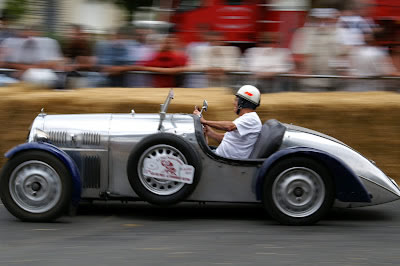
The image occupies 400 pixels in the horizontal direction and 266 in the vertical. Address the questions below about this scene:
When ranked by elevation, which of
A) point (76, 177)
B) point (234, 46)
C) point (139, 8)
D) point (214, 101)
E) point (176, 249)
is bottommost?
point (176, 249)

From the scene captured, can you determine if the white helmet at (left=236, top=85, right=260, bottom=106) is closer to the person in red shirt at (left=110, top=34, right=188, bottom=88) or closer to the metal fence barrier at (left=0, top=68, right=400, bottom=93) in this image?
the metal fence barrier at (left=0, top=68, right=400, bottom=93)

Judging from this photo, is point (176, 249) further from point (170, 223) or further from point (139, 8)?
point (139, 8)

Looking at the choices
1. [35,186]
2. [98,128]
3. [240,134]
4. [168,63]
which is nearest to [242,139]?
[240,134]

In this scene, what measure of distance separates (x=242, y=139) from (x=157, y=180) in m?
0.94

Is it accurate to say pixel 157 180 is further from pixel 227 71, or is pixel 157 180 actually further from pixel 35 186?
pixel 227 71

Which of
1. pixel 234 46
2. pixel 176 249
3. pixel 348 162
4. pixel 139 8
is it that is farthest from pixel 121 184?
pixel 139 8

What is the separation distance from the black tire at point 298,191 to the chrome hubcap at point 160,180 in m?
0.83

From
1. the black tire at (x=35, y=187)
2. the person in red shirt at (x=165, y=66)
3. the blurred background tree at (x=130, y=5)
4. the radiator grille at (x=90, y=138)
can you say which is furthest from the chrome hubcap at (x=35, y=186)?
the blurred background tree at (x=130, y=5)

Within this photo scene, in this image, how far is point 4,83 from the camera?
9906 mm

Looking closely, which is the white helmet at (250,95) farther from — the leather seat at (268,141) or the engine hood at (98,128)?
the engine hood at (98,128)

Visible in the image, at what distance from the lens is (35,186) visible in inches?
272

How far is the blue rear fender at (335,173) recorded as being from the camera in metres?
6.90

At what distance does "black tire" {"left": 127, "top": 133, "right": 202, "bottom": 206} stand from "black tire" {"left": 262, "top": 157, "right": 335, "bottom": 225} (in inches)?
27.5

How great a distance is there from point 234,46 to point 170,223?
4.52m
